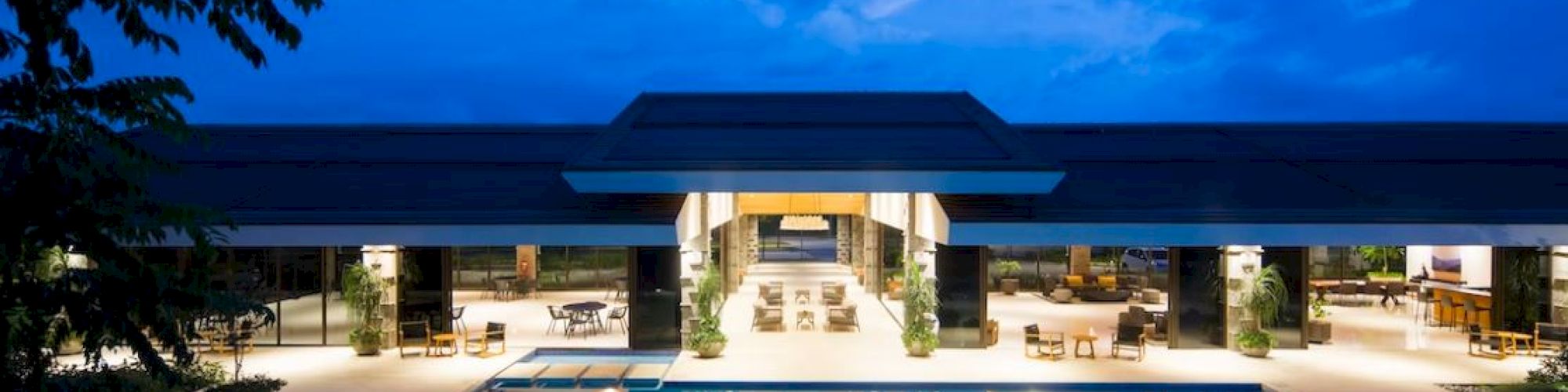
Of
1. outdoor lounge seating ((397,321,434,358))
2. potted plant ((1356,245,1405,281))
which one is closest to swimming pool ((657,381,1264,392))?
outdoor lounge seating ((397,321,434,358))

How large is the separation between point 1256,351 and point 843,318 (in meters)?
7.09

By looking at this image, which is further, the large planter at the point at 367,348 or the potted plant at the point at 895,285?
the potted plant at the point at 895,285

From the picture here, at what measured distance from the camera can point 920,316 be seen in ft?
50.7

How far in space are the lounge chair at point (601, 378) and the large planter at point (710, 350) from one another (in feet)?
5.30

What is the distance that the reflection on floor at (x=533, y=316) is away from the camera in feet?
55.5

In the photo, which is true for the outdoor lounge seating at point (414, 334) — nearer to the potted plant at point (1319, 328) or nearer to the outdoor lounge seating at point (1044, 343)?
the outdoor lounge seating at point (1044, 343)

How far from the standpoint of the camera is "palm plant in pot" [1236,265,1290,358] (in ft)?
51.3

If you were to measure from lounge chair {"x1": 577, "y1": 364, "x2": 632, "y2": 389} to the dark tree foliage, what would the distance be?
7731 millimetres

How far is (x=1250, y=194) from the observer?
15.0 m

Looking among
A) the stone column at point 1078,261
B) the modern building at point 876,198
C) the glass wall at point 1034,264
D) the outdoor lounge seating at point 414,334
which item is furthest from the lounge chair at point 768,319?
the stone column at point 1078,261

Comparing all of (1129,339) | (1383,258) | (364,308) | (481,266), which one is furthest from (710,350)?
(1383,258)

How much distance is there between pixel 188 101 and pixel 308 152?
1333 cm

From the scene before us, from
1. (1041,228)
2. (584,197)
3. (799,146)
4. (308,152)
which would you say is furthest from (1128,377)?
(308,152)

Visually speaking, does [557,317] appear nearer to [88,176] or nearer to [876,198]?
[876,198]
